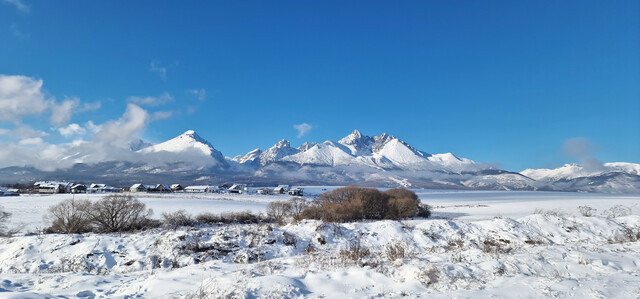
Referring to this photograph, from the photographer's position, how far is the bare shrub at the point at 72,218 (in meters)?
35.6

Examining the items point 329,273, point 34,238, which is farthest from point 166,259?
point 329,273

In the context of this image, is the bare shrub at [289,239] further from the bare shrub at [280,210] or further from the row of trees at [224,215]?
the bare shrub at [280,210]

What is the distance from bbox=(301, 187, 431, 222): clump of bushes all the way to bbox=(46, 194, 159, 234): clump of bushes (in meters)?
24.7

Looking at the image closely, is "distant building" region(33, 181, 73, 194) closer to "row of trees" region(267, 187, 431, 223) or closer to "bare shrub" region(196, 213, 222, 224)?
"bare shrub" region(196, 213, 222, 224)

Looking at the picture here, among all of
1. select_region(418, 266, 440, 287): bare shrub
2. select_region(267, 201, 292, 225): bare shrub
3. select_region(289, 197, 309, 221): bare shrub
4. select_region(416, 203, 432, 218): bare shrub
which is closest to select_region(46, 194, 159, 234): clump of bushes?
select_region(267, 201, 292, 225): bare shrub

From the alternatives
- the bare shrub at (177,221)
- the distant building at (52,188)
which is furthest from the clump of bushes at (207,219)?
the distant building at (52,188)

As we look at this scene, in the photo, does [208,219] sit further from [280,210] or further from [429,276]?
[429,276]

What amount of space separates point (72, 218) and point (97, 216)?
239 cm

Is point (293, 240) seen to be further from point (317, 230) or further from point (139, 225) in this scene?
point (139, 225)

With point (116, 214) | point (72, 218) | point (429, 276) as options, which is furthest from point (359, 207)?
point (429, 276)

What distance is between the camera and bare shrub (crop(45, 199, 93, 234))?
35594 mm

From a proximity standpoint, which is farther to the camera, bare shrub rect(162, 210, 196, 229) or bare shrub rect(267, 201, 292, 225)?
bare shrub rect(267, 201, 292, 225)

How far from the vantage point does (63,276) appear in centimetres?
1098

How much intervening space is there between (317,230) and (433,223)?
12.0 metres
